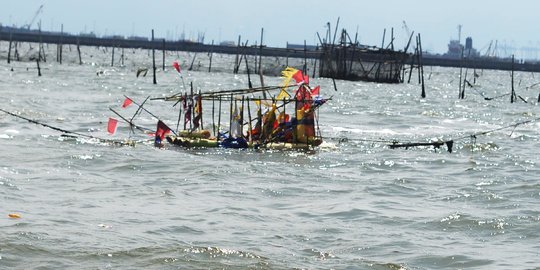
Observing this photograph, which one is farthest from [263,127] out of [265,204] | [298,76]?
[265,204]

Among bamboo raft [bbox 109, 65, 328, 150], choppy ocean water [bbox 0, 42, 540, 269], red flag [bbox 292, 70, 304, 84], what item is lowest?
choppy ocean water [bbox 0, 42, 540, 269]

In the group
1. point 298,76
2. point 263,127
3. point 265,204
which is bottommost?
point 265,204

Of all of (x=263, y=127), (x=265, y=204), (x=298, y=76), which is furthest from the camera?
(x=263, y=127)

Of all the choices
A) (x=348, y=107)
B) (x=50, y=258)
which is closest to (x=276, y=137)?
(x=50, y=258)

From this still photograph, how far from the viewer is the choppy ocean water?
17938mm

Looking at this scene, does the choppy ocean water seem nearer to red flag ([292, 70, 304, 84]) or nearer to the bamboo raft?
the bamboo raft

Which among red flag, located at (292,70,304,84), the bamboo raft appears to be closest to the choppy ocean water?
the bamboo raft

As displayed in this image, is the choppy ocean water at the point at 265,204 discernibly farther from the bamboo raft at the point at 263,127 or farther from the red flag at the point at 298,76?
the red flag at the point at 298,76

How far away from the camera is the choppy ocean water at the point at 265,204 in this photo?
58.9 feet

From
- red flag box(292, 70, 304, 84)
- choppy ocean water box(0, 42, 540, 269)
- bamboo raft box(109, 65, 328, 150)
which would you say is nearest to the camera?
choppy ocean water box(0, 42, 540, 269)

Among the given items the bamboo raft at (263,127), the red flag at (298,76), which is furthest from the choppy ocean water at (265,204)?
the red flag at (298,76)

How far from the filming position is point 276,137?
3559 centimetres

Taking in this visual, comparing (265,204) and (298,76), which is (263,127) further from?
(265,204)

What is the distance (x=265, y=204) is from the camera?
2350cm
